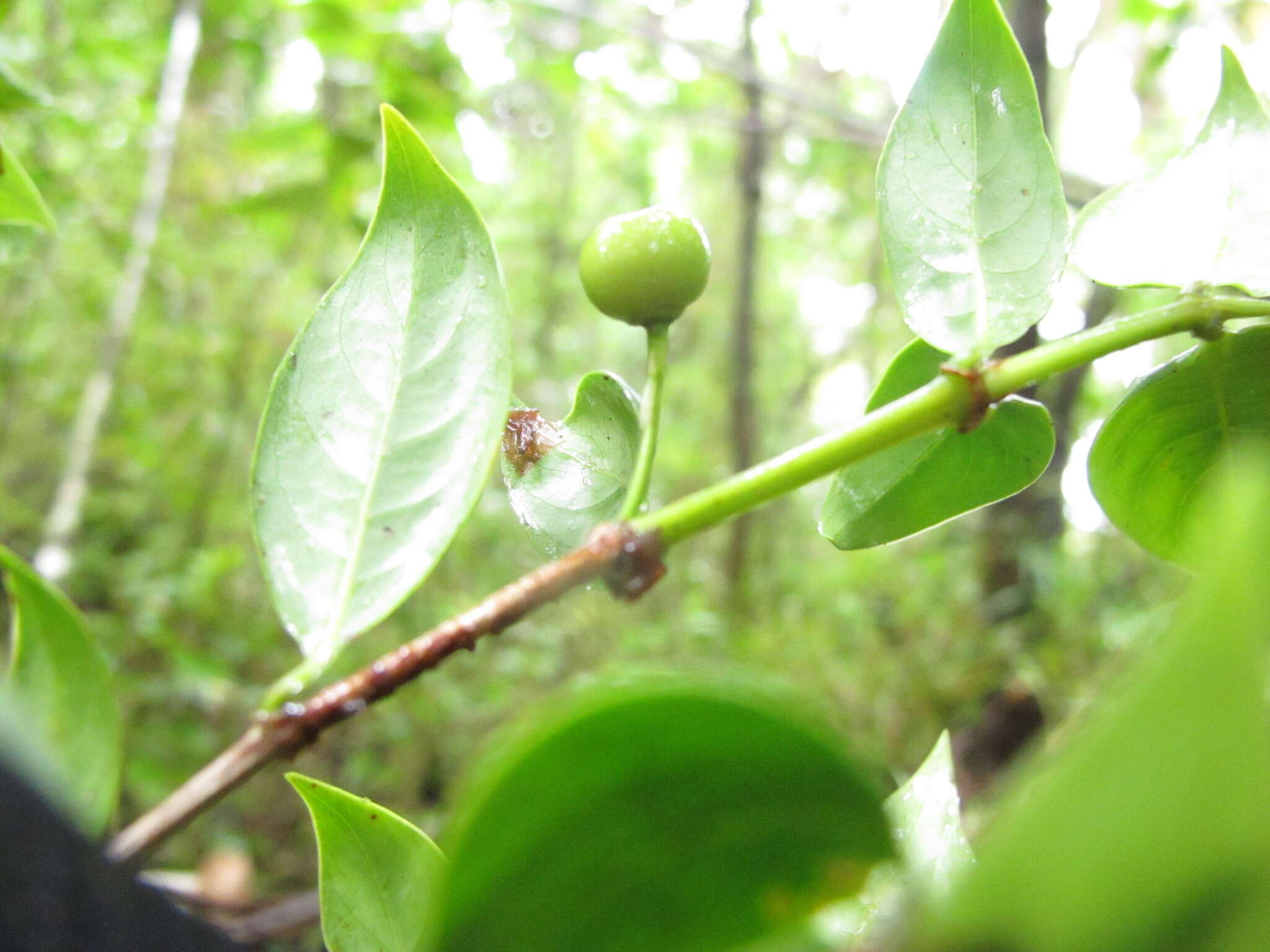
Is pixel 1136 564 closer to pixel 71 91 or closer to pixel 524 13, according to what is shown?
pixel 524 13

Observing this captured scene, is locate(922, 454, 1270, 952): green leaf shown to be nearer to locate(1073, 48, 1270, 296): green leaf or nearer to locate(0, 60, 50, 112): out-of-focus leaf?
locate(1073, 48, 1270, 296): green leaf

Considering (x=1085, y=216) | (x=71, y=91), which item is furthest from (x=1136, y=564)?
(x=71, y=91)

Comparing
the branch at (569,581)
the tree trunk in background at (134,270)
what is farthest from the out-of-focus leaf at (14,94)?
the tree trunk in background at (134,270)

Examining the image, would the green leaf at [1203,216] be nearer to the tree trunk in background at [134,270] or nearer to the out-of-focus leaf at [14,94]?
the out-of-focus leaf at [14,94]

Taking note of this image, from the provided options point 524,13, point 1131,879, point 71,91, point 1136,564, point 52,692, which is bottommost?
point 1136,564

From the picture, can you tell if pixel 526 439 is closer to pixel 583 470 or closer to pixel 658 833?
pixel 583 470

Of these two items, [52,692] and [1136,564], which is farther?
[1136,564]

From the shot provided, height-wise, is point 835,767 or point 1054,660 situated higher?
point 835,767
